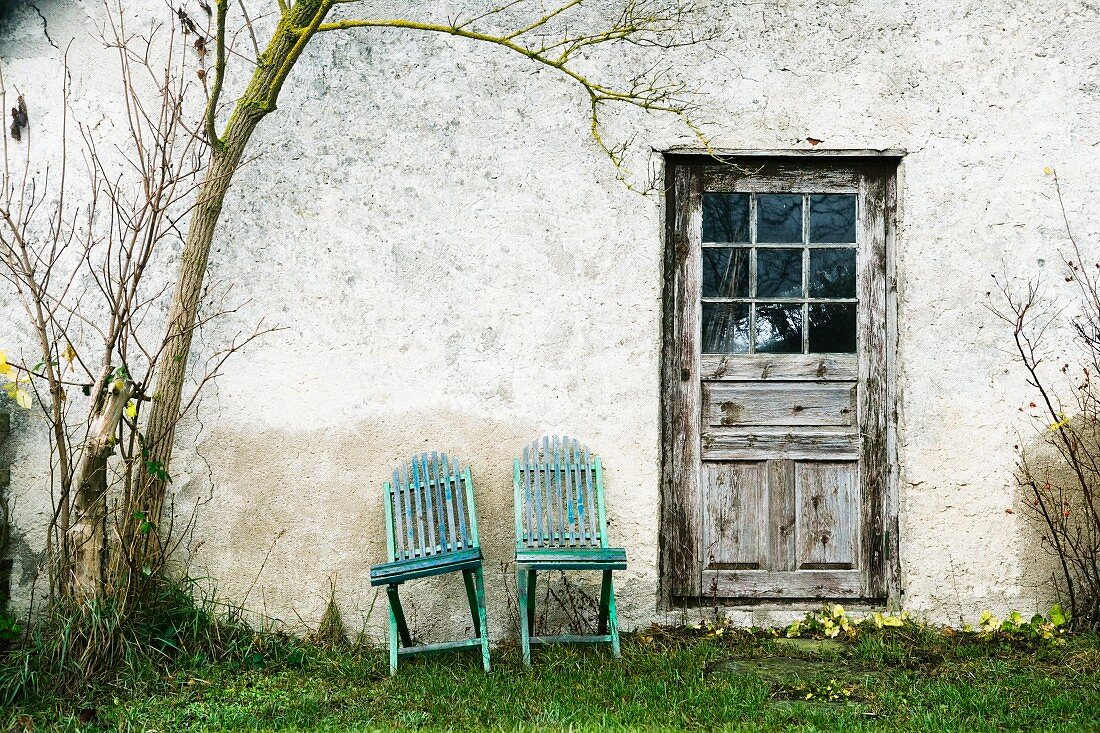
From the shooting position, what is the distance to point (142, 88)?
4.69m

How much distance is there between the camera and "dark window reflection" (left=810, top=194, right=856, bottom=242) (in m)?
4.88

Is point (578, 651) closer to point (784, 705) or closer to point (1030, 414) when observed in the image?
point (784, 705)

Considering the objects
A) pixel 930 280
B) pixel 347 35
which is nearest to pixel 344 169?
pixel 347 35

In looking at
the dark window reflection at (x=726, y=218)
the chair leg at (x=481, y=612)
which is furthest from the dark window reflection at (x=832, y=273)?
the chair leg at (x=481, y=612)

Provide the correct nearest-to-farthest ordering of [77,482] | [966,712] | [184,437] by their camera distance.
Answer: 1. [966,712]
2. [77,482]
3. [184,437]

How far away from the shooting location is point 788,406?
15.8 feet

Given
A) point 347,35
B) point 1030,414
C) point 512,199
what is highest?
point 347,35

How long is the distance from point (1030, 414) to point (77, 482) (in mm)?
4899

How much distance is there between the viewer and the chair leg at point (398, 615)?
417 cm

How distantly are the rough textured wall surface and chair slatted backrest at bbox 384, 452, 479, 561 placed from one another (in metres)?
0.15

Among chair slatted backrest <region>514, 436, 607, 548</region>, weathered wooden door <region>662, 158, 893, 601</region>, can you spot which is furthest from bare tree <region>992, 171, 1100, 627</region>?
chair slatted backrest <region>514, 436, 607, 548</region>

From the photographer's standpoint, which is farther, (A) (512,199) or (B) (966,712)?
(A) (512,199)

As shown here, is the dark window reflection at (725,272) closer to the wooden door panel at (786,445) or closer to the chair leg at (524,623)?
the wooden door panel at (786,445)

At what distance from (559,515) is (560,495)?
0.10 m
